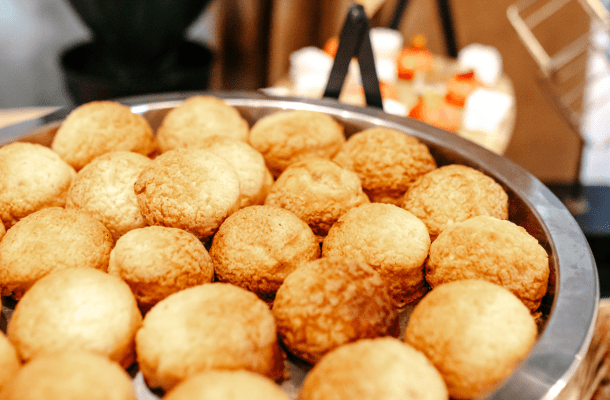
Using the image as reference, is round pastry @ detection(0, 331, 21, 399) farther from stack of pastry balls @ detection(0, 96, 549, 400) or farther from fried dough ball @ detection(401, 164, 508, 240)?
fried dough ball @ detection(401, 164, 508, 240)

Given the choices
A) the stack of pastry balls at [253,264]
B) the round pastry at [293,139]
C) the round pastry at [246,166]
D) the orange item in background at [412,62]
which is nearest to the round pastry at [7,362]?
the stack of pastry balls at [253,264]

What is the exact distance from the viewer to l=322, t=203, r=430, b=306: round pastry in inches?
Answer: 29.6

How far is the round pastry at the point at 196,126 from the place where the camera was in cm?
101

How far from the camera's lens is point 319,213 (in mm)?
852

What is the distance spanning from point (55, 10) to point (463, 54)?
2081 mm

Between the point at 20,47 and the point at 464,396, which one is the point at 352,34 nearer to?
the point at 464,396

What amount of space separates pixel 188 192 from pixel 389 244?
0.34 metres

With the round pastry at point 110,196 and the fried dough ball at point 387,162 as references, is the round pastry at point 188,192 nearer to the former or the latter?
the round pastry at point 110,196

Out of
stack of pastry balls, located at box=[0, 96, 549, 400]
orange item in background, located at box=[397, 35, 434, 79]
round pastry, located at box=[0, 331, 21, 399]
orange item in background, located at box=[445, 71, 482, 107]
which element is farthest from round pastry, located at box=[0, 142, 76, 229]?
orange item in background, located at box=[397, 35, 434, 79]

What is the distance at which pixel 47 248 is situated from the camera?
0.72m

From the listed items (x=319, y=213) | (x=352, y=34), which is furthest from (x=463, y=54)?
(x=319, y=213)

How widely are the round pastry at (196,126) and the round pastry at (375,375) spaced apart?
0.61 metres

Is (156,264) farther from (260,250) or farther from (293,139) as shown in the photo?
(293,139)

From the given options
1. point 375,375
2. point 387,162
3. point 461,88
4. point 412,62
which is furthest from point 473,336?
point 412,62
